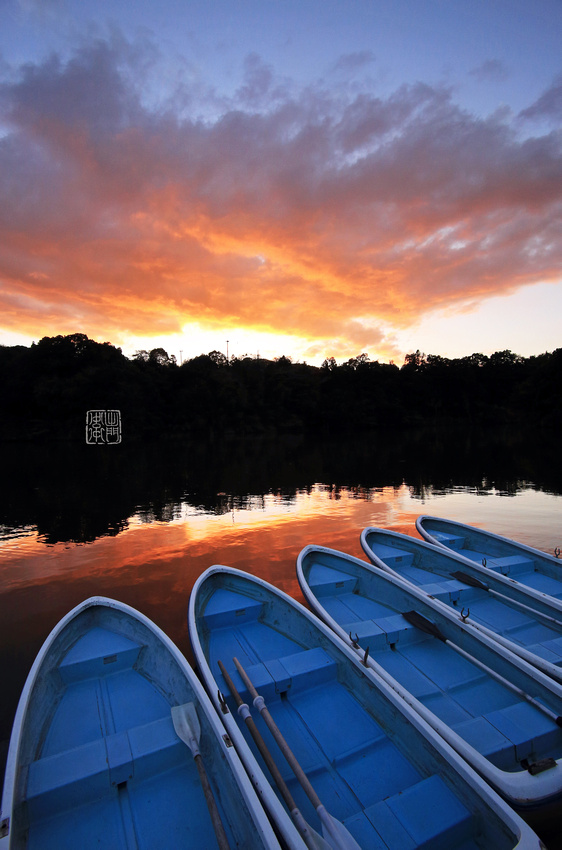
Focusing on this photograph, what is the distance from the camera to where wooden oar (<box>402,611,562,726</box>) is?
434 centimetres

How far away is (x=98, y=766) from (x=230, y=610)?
3187 millimetres

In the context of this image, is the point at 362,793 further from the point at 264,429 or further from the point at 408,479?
the point at 264,429

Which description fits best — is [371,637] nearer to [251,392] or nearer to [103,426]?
[103,426]

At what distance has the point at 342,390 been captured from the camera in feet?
267

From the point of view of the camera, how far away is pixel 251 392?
2906 inches

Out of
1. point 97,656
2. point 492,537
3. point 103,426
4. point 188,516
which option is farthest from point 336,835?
point 103,426

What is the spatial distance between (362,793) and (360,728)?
64 centimetres

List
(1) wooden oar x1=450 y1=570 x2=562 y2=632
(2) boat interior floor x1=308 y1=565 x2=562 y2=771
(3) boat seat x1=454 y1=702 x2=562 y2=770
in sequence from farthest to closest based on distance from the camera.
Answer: (1) wooden oar x1=450 y1=570 x2=562 y2=632, (2) boat interior floor x1=308 y1=565 x2=562 y2=771, (3) boat seat x1=454 y1=702 x2=562 y2=770

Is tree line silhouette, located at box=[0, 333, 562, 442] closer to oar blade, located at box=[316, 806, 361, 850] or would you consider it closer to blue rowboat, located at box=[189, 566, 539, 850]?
blue rowboat, located at box=[189, 566, 539, 850]

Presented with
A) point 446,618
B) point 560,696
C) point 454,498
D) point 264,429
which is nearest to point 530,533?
point 454,498

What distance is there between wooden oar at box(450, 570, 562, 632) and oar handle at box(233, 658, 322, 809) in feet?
15.6

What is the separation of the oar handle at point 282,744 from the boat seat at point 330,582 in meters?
3.14

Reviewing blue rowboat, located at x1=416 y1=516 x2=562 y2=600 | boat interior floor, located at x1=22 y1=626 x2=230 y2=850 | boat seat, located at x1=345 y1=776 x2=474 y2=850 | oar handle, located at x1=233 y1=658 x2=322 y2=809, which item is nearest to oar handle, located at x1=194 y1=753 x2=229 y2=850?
boat interior floor, located at x1=22 y1=626 x2=230 y2=850

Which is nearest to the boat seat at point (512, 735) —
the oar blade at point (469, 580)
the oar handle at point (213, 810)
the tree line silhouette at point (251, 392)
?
the oar handle at point (213, 810)
